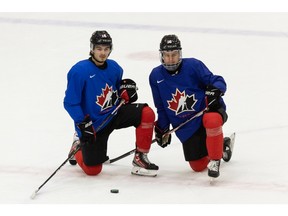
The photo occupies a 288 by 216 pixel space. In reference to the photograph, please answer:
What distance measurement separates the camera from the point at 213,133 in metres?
4.50

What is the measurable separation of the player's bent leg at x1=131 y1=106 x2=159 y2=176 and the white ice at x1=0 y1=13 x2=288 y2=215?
0.06 m

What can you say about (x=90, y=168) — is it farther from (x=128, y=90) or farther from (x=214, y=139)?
(x=214, y=139)

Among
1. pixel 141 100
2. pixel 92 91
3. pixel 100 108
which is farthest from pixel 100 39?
pixel 141 100

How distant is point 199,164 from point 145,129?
14.2 inches

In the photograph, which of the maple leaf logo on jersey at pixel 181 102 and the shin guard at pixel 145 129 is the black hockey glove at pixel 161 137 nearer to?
the shin guard at pixel 145 129

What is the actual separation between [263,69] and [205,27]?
1320mm

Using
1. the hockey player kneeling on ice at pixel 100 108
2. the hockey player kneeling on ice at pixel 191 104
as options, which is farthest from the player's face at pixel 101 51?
the hockey player kneeling on ice at pixel 191 104

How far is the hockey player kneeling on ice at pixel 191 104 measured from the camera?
450cm

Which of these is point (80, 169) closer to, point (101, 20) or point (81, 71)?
point (81, 71)

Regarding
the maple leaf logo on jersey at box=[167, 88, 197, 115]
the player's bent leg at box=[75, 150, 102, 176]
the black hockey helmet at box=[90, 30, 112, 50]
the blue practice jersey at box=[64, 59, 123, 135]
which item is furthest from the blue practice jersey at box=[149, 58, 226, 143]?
the player's bent leg at box=[75, 150, 102, 176]

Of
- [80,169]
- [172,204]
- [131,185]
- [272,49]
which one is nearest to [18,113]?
[80,169]

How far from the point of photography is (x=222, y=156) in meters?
4.74

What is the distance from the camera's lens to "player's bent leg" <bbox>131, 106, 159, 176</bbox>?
469cm

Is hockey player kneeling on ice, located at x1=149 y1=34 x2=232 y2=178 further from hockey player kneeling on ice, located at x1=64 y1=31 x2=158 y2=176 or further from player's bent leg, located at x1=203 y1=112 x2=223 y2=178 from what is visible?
hockey player kneeling on ice, located at x1=64 y1=31 x2=158 y2=176
